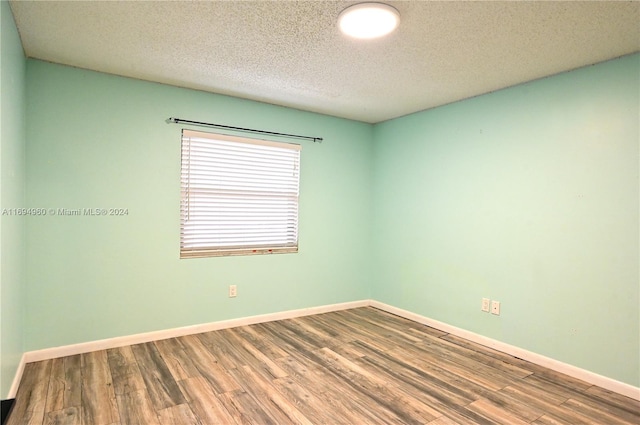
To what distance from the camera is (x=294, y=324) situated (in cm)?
382

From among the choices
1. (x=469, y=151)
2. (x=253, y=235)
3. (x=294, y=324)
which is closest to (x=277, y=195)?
(x=253, y=235)

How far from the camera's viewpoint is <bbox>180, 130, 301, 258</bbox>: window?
11.3ft

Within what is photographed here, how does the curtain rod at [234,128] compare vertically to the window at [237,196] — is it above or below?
above

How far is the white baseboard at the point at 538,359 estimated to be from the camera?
2.46m

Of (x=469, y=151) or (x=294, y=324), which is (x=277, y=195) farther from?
(x=469, y=151)

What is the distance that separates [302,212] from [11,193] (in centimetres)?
257

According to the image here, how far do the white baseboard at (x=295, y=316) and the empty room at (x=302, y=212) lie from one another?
0.8 inches

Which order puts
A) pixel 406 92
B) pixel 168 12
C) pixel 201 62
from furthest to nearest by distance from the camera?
1. pixel 406 92
2. pixel 201 62
3. pixel 168 12

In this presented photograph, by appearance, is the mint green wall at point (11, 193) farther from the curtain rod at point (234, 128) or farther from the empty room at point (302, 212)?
the curtain rod at point (234, 128)

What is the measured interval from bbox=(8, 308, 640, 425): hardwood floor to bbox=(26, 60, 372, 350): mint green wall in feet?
1.13

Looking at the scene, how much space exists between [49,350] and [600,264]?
422cm

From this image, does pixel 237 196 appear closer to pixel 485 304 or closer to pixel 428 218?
pixel 428 218

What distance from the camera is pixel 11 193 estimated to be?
7.18 feet

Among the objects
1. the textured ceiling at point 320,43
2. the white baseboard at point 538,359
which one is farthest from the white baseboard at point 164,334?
the textured ceiling at point 320,43
